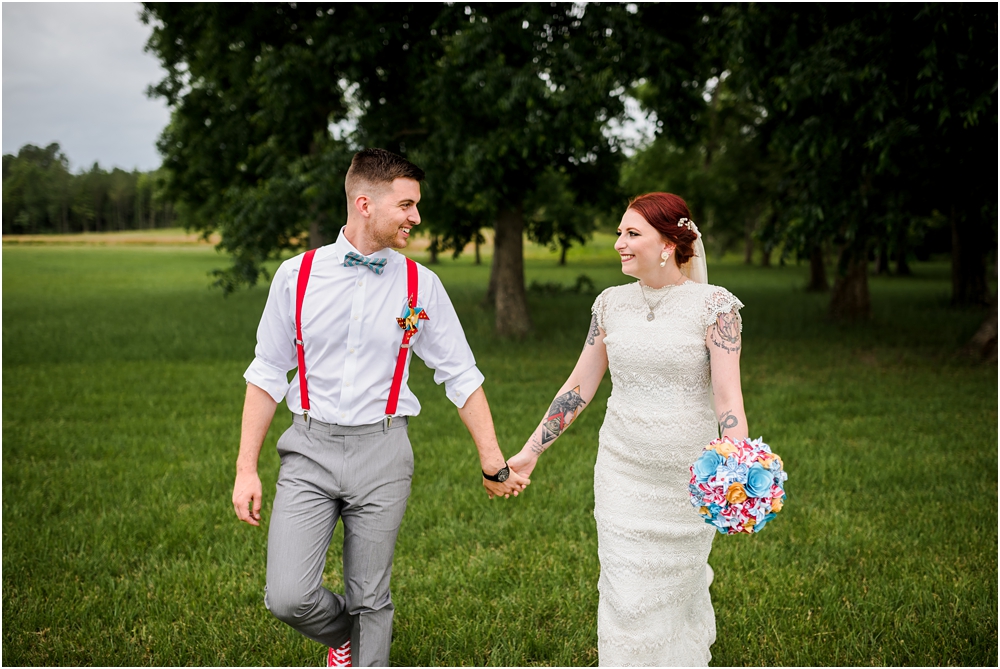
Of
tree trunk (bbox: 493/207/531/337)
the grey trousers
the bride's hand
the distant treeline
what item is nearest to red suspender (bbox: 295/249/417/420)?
the grey trousers

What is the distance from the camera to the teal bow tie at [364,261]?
134 inches

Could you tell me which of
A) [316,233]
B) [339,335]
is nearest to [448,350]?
[339,335]

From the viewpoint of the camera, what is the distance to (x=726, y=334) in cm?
341

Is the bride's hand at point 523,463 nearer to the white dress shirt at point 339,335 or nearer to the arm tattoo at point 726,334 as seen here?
the white dress shirt at point 339,335

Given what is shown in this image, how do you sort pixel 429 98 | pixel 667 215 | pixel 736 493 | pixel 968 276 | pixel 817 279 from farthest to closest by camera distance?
pixel 817 279 → pixel 968 276 → pixel 429 98 → pixel 667 215 → pixel 736 493

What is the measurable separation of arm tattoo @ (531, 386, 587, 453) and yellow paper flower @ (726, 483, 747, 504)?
1.07m

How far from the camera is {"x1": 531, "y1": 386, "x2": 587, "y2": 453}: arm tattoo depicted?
3.90 metres

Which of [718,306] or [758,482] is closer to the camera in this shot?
[758,482]

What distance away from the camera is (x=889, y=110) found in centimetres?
1120

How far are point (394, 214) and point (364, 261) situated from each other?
249mm

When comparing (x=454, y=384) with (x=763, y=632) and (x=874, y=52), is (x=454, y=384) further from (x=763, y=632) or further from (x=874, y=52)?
A: (x=874, y=52)

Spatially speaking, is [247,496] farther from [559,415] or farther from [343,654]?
[559,415]

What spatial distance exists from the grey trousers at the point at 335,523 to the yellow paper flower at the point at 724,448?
136 centimetres

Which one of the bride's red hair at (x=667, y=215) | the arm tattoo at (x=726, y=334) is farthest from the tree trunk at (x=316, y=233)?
the arm tattoo at (x=726, y=334)
